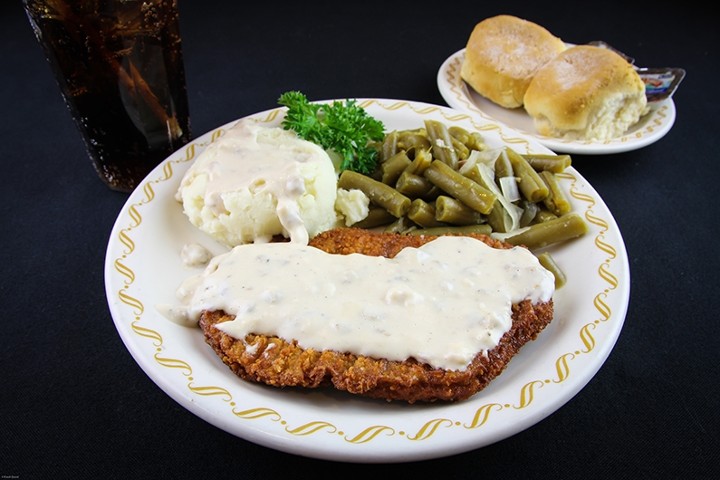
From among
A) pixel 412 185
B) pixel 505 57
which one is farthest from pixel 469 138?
pixel 505 57

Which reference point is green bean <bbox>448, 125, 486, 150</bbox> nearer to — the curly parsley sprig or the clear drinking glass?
the curly parsley sprig

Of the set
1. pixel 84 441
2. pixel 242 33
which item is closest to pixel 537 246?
pixel 84 441

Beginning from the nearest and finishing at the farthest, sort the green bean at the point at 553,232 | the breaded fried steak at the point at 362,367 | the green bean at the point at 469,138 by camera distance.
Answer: the breaded fried steak at the point at 362,367 < the green bean at the point at 553,232 < the green bean at the point at 469,138

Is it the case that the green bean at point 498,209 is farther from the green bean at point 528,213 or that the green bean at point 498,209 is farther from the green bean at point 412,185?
the green bean at point 412,185

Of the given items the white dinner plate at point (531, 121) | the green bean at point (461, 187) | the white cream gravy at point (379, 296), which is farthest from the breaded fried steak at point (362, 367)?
the white dinner plate at point (531, 121)

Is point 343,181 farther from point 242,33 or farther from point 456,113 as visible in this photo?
point 242,33
